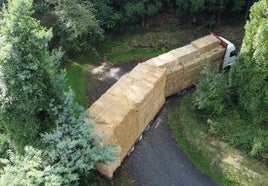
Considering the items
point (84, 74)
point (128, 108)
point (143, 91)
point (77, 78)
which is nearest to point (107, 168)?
point (128, 108)

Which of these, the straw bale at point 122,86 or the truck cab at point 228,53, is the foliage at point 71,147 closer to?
the straw bale at point 122,86

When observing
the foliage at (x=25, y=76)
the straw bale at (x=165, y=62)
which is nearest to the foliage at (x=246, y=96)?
the straw bale at (x=165, y=62)

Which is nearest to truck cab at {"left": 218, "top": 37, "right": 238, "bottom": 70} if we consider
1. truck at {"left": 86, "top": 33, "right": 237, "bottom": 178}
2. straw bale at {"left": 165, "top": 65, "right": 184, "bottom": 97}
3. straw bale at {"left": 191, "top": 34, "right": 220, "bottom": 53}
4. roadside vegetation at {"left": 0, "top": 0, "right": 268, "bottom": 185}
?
truck at {"left": 86, "top": 33, "right": 237, "bottom": 178}

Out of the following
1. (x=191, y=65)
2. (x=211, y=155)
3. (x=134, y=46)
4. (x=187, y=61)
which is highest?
(x=187, y=61)

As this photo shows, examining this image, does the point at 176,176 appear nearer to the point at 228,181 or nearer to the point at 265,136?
the point at 228,181

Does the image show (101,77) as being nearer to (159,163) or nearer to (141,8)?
(141,8)
